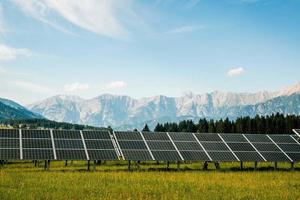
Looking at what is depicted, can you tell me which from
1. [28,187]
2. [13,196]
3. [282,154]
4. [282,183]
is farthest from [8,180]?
[282,154]

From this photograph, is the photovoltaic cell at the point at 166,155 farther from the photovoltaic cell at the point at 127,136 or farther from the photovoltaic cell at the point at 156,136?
the photovoltaic cell at the point at 127,136

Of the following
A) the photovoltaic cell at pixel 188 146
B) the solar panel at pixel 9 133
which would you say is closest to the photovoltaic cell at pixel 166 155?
the photovoltaic cell at pixel 188 146

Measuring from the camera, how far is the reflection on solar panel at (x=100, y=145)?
39.3m

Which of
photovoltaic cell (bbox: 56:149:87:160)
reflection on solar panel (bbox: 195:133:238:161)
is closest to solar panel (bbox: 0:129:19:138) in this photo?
photovoltaic cell (bbox: 56:149:87:160)

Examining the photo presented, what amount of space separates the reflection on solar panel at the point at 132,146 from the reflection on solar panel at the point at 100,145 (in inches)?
36.0

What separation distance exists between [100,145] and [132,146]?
11.1 ft

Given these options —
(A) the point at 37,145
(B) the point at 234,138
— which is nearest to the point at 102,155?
(A) the point at 37,145

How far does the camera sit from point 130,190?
24688mm

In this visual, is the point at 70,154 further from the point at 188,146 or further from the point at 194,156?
the point at 188,146

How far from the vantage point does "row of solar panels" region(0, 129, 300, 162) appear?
38.9m

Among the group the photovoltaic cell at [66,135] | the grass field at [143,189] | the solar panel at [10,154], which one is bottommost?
the grass field at [143,189]

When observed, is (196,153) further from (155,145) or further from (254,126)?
(254,126)

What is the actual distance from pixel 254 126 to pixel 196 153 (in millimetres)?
140064

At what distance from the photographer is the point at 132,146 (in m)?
42.4
